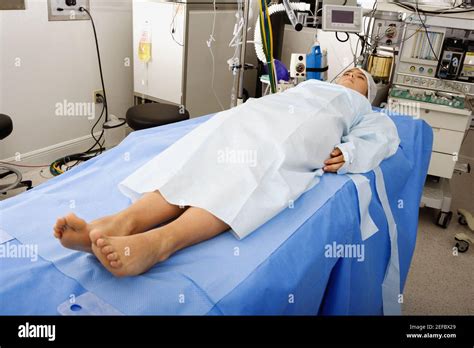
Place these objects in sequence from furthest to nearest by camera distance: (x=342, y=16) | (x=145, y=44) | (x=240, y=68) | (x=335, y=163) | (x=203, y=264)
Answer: (x=145, y=44) < (x=240, y=68) < (x=342, y=16) < (x=335, y=163) < (x=203, y=264)

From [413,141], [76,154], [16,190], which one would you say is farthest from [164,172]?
[76,154]

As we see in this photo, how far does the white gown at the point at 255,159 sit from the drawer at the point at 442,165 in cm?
93

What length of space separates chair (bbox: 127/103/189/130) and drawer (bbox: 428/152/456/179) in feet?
4.73

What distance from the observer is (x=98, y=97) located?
307 centimetres

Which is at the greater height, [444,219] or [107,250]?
[107,250]

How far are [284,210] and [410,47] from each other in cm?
170

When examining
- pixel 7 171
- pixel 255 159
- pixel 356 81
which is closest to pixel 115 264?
pixel 255 159

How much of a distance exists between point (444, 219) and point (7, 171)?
2663mm

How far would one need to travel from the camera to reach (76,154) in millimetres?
3031

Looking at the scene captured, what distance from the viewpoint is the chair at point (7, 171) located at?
6.86 ft

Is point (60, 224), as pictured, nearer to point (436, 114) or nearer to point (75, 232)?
point (75, 232)

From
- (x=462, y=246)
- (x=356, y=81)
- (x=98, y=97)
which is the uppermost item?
(x=356, y=81)

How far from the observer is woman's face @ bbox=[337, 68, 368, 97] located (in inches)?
86.1

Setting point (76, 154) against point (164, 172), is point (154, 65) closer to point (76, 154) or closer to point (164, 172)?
point (76, 154)
